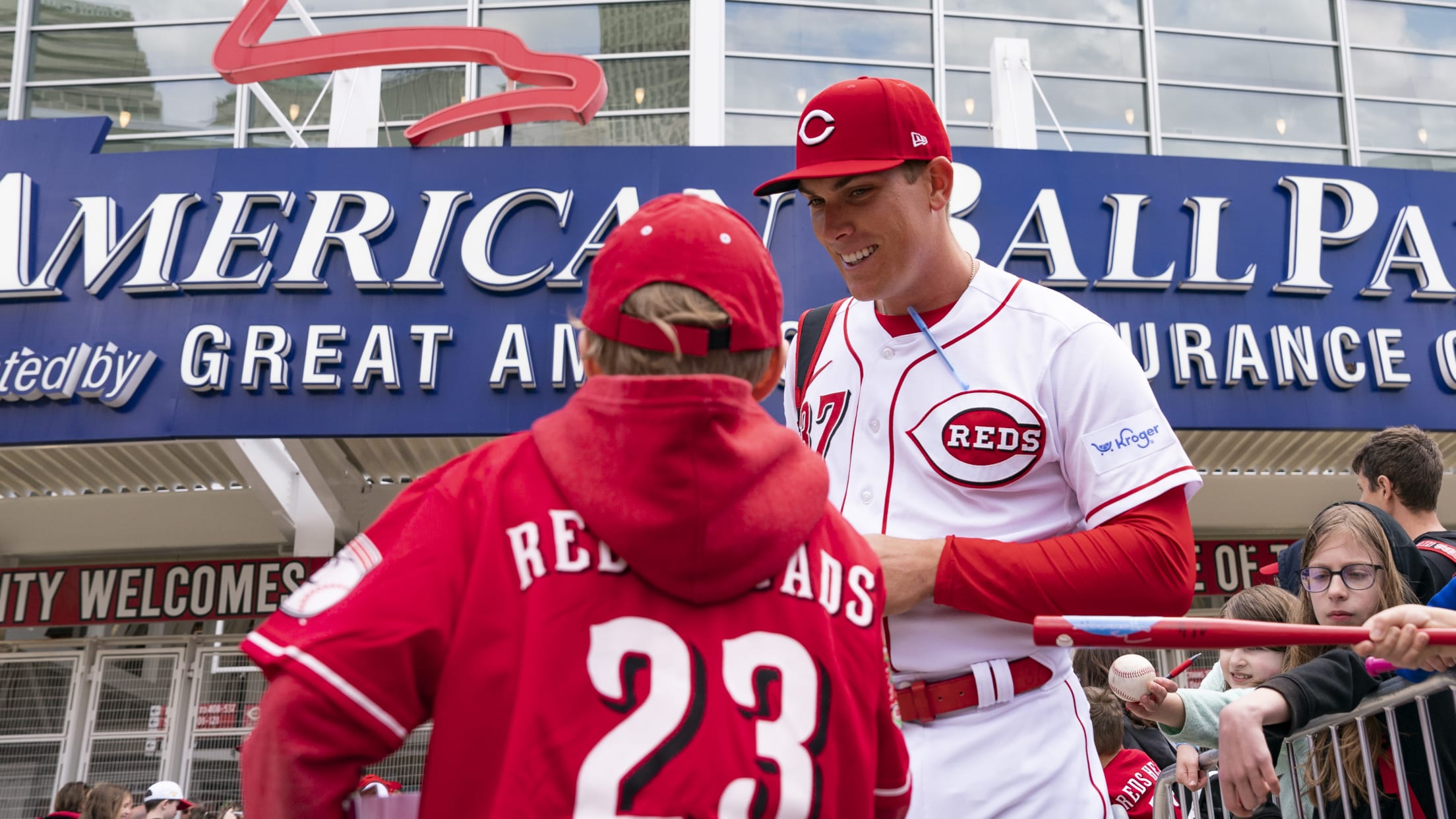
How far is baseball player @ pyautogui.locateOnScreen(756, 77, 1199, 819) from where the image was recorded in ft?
6.59

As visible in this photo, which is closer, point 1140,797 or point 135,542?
point 1140,797

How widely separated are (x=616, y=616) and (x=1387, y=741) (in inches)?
114

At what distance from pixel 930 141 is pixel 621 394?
1094 mm

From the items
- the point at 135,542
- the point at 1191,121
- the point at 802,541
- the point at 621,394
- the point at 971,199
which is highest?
the point at 1191,121

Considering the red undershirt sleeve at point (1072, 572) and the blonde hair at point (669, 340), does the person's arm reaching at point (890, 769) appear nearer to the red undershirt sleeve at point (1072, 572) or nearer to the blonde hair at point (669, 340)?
the red undershirt sleeve at point (1072, 572)

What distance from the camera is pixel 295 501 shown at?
10859 millimetres

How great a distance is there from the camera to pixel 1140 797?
5.27m

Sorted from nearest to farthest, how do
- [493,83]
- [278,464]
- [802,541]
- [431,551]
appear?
[431,551]
[802,541]
[278,464]
[493,83]

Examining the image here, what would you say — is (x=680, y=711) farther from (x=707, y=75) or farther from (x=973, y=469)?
(x=707, y=75)

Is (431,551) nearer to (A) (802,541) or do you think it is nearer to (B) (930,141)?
(A) (802,541)

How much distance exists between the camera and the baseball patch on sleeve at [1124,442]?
208cm

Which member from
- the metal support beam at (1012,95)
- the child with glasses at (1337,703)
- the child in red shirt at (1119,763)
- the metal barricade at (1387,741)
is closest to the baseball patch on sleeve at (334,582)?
the child with glasses at (1337,703)

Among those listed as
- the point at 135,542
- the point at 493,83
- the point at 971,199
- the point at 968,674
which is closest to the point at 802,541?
the point at 968,674

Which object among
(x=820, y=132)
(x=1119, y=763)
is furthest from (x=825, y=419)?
(x=1119, y=763)
